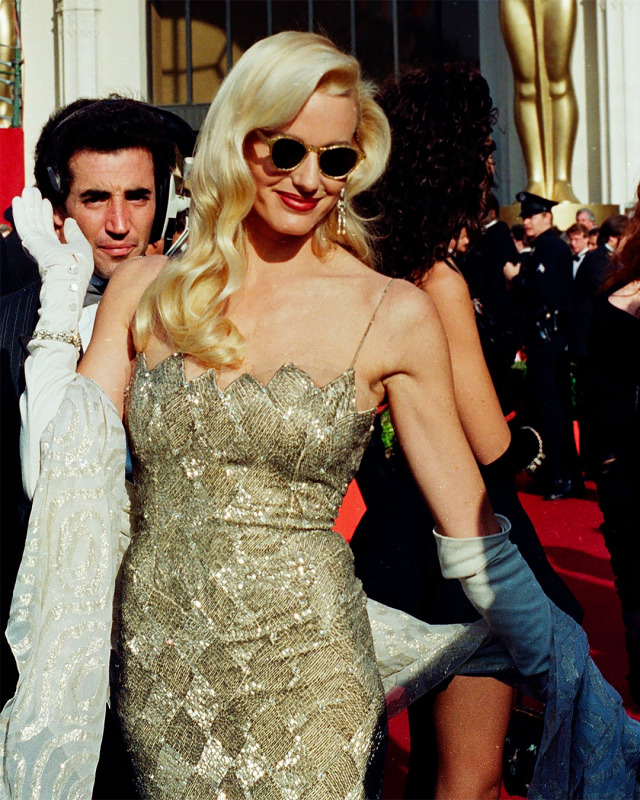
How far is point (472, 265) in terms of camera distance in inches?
304

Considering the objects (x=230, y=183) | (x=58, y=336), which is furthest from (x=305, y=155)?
(x=58, y=336)

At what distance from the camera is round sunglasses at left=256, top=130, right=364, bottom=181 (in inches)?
78.5

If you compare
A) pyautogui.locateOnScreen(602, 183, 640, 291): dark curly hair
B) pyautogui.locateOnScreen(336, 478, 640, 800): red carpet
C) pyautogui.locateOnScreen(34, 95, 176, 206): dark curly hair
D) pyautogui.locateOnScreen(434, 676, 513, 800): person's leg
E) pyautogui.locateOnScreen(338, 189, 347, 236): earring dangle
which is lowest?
pyautogui.locateOnScreen(336, 478, 640, 800): red carpet

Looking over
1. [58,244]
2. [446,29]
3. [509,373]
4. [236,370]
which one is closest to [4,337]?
[58,244]

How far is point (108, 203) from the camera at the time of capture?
2832mm

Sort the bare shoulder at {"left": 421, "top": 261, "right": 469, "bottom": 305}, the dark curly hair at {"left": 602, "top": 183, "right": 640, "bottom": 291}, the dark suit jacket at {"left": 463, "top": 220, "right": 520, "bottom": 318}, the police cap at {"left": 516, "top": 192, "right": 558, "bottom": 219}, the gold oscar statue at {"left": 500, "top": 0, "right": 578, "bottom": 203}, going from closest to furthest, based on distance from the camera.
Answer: the bare shoulder at {"left": 421, "top": 261, "right": 469, "bottom": 305}
the dark curly hair at {"left": 602, "top": 183, "right": 640, "bottom": 291}
the dark suit jacket at {"left": 463, "top": 220, "right": 520, "bottom": 318}
the police cap at {"left": 516, "top": 192, "right": 558, "bottom": 219}
the gold oscar statue at {"left": 500, "top": 0, "right": 578, "bottom": 203}

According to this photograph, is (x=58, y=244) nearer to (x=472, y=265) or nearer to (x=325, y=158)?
(x=325, y=158)

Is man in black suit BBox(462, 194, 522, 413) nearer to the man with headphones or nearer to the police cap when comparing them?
the police cap

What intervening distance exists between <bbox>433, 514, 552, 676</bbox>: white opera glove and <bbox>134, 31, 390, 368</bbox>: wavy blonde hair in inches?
21.6

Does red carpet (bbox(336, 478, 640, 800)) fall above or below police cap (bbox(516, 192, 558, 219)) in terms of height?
below

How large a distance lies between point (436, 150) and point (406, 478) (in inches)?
32.9

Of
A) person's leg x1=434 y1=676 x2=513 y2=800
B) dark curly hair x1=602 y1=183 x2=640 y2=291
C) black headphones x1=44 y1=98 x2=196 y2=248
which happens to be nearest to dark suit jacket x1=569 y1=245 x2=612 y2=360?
dark curly hair x1=602 y1=183 x2=640 y2=291

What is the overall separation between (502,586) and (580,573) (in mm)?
3998

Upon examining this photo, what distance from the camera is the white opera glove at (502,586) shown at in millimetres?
2031
